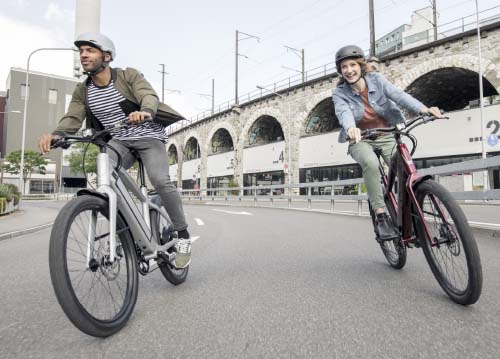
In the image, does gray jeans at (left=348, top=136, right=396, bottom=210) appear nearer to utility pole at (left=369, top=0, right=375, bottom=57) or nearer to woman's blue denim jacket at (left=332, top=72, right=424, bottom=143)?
woman's blue denim jacket at (left=332, top=72, right=424, bottom=143)

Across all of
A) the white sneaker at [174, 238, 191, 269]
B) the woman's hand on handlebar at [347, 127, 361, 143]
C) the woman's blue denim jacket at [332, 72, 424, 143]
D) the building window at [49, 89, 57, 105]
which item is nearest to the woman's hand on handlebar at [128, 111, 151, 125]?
the white sneaker at [174, 238, 191, 269]

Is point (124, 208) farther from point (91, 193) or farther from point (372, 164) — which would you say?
point (372, 164)

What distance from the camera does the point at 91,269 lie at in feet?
6.60

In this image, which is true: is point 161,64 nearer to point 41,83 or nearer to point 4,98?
point 41,83

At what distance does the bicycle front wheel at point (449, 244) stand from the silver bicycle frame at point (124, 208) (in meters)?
1.92

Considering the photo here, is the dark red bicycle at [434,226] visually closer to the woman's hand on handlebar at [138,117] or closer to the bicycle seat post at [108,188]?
the woman's hand on handlebar at [138,117]

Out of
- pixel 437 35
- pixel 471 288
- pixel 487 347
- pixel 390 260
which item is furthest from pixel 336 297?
pixel 437 35

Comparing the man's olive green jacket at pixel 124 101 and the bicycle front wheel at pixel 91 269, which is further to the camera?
the man's olive green jacket at pixel 124 101

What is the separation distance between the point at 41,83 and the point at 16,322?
257 feet

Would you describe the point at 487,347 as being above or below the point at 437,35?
below

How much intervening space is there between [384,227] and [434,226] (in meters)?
0.69

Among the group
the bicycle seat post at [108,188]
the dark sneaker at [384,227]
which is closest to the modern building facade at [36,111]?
the bicycle seat post at [108,188]

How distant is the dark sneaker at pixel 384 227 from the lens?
3094 mm

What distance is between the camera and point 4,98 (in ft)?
238
